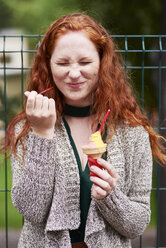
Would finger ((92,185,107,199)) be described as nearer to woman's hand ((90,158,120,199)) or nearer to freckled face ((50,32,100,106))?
woman's hand ((90,158,120,199))

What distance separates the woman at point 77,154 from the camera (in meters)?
1.77

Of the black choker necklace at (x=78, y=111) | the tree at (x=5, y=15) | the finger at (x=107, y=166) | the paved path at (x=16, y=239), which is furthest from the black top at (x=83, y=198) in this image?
the tree at (x=5, y=15)

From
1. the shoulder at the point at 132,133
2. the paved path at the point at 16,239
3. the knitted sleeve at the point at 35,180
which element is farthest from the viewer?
the paved path at the point at 16,239

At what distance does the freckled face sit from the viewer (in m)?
1.84

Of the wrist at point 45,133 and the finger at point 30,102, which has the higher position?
the finger at point 30,102

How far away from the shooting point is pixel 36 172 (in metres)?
1.75

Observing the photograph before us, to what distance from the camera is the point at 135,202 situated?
1.91m

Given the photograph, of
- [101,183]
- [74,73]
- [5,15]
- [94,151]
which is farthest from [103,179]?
[5,15]

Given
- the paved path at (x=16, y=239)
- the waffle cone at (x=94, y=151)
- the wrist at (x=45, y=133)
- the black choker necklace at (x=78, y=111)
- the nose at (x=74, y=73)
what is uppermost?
the nose at (x=74, y=73)

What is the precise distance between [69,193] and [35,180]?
0.65ft

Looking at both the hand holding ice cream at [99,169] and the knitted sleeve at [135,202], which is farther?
the knitted sleeve at [135,202]

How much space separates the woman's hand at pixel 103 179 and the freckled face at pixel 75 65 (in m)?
0.38

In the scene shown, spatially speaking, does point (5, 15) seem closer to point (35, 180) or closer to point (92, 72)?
point (92, 72)

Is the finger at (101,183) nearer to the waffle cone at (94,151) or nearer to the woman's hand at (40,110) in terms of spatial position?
the waffle cone at (94,151)
